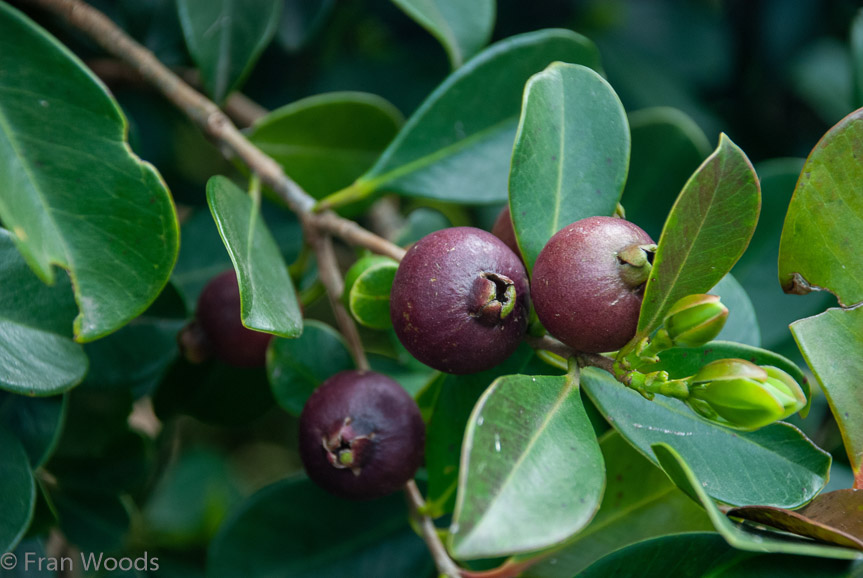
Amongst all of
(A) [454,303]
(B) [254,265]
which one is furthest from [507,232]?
(B) [254,265]

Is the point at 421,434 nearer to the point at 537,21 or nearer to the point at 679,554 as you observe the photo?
the point at 679,554

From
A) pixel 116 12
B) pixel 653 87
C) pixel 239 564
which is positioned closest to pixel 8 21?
pixel 116 12

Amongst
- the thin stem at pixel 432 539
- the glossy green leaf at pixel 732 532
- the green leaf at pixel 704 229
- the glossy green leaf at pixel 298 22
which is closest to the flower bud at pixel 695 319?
the green leaf at pixel 704 229

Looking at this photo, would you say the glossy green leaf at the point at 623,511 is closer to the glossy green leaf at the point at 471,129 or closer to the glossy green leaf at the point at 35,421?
the glossy green leaf at the point at 471,129

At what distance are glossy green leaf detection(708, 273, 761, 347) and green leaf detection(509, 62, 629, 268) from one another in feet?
0.89

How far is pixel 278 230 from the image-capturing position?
1.64 metres

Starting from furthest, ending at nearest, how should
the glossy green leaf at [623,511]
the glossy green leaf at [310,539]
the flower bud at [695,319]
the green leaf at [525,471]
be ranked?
the glossy green leaf at [310,539], the glossy green leaf at [623,511], the flower bud at [695,319], the green leaf at [525,471]

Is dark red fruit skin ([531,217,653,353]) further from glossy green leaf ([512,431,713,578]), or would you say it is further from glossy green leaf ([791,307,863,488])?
glossy green leaf ([512,431,713,578])

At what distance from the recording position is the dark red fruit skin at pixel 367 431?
3.00 ft

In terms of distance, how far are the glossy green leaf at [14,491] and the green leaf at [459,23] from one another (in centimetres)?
102

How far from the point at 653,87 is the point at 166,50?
1.54 meters

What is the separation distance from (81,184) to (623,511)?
96cm

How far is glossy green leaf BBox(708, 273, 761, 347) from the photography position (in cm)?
105

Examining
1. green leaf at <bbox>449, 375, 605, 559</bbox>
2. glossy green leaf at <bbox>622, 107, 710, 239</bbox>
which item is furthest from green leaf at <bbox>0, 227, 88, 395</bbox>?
glossy green leaf at <bbox>622, 107, 710, 239</bbox>
